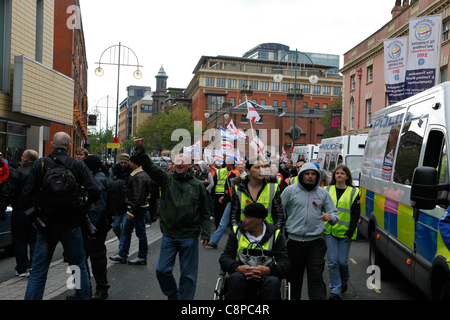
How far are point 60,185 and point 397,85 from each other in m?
12.8

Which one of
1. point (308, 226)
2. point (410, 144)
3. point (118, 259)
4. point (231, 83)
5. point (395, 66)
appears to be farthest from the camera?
point (231, 83)

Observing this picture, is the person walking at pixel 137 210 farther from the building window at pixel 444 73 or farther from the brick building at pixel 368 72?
the brick building at pixel 368 72

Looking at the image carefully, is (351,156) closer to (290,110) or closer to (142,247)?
(142,247)

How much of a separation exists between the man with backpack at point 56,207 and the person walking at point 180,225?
2.64 ft

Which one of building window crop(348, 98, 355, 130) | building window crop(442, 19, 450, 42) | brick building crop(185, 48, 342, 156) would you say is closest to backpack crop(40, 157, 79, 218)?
building window crop(442, 19, 450, 42)

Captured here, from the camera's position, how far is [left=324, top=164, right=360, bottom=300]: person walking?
627 centimetres

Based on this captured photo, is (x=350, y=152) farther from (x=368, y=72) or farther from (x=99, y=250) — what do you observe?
(x=368, y=72)

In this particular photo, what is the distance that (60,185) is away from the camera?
4.84 m

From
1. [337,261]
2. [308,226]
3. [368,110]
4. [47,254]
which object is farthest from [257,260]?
[368,110]

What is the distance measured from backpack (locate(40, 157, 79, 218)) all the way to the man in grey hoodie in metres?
2.52

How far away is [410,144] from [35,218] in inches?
182

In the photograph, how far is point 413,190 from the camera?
13.6 feet

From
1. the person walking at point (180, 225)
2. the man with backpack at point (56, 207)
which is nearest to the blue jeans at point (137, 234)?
the person walking at point (180, 225)
